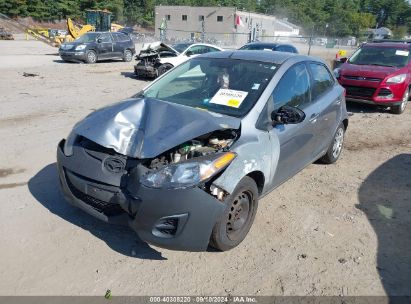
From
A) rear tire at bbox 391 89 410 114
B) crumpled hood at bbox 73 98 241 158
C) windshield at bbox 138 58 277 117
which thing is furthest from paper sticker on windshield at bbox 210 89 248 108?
rear tire at bbox 391 89 410 114

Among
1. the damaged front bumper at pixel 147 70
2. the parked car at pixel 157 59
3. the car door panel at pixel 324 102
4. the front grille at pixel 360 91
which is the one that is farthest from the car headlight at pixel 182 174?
the damaged front bumper at pixel 147 70

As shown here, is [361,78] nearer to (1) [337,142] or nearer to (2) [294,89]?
(1) [337,142]

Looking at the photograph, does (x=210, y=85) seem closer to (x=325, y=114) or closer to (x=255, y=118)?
(x=255, y=118)

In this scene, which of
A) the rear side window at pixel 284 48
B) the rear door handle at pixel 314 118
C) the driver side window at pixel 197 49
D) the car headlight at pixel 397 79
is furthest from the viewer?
the driver side window at pixel 197 49

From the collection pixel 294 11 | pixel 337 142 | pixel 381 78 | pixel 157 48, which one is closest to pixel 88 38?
pixel 157 48

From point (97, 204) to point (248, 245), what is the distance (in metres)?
1.45

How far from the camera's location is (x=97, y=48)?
19766 millimetres

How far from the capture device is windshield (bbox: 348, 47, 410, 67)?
10.1 meters

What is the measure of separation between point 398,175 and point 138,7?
89.0 m

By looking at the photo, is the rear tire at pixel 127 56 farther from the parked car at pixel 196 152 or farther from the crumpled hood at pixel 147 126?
the crumpled hood at pixel 147 126

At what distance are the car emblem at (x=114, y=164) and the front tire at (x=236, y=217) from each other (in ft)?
3.00

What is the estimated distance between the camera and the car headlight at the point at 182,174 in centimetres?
301

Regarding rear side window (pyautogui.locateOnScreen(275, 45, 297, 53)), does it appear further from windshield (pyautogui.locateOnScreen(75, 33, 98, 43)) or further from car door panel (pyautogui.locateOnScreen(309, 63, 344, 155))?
windshield (pyautogui.locateOnScreen(75, 33, 98, 43))

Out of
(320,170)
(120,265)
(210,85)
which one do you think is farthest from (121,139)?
(320,170)
